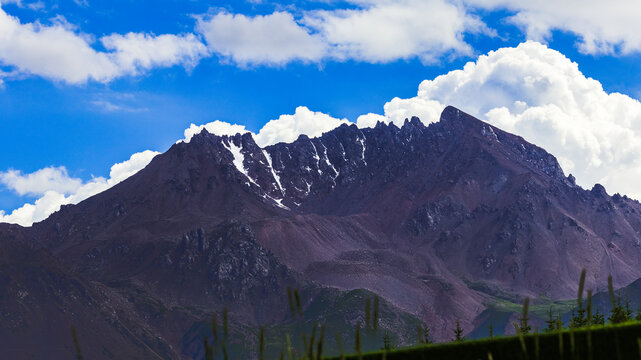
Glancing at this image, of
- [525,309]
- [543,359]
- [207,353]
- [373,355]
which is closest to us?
[207,353]

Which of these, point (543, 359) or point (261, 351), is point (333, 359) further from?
point (261, 351)

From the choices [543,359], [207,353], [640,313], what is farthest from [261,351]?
[640,313]

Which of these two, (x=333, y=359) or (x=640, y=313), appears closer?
(x=333, y=359)

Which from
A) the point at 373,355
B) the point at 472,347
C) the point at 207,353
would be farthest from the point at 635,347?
the point at 207,353

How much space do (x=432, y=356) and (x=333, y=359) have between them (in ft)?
18.7

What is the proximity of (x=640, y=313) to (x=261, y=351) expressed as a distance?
64.2m

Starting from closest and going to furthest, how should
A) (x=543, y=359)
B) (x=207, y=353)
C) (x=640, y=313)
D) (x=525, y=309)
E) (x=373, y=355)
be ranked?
1. (x=207, y=353)
2. (x=525, y=309)
3. (x=543, y=359)
4. (x=373, y=355)
5. (x=640, y=313)

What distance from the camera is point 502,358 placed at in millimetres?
42438

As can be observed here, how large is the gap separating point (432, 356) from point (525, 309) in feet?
105

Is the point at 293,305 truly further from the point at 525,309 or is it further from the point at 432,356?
the point at 432,356

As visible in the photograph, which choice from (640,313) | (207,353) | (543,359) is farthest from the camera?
(640,313)

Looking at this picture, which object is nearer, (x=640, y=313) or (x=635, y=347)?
(x=635, y=347)

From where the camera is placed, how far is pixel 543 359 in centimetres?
4084

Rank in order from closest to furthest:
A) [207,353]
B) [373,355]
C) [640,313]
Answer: [207,353] < [373,355] < [640,313]
